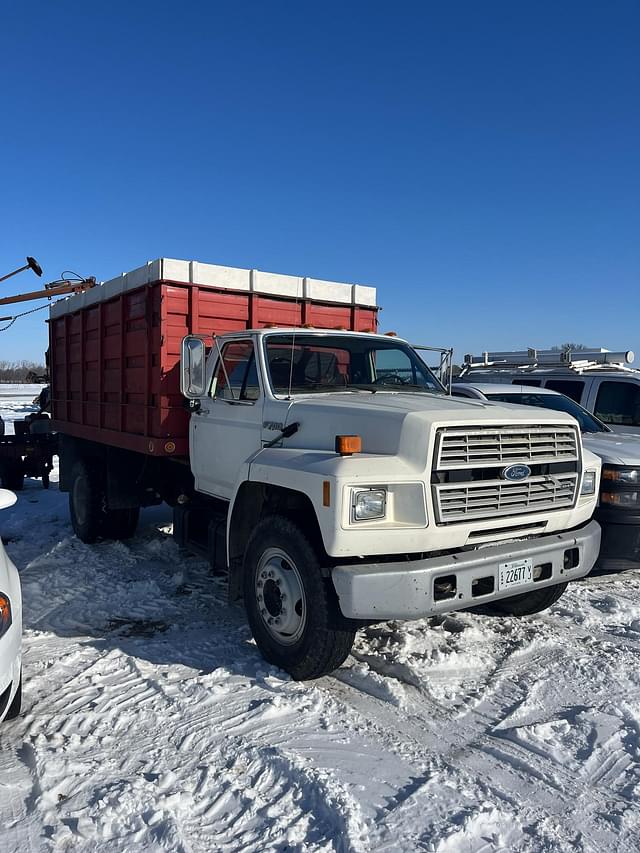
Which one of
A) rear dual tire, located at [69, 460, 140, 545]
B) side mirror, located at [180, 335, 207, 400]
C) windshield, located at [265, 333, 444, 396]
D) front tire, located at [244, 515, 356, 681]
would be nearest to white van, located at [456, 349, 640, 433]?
windshield, located at [265, 333, 444, 396]

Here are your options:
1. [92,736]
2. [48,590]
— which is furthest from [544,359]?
[92,736]

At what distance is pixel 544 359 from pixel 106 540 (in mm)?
7157

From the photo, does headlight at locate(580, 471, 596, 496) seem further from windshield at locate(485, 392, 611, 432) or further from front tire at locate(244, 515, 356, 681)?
windshield at locate(485, 392, 611, 432)

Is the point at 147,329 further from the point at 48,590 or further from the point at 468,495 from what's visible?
the point at 468,495

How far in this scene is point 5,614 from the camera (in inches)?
131

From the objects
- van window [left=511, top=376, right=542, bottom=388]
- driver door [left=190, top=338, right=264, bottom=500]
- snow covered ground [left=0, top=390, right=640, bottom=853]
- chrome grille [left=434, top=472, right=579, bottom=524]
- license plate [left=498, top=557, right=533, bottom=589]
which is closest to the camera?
snow covered ground [left=0, top=390, right=640, bottom=853]

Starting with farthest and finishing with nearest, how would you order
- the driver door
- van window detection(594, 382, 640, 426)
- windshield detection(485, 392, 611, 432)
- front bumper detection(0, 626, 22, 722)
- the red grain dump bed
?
van window detection(594, 382, 640, 426) < windshield detection(485, 392, 611, 432) < the red grain dump bed < the driver door < front bumper detection(0, 626, 22, 722)

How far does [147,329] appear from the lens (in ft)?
19.8

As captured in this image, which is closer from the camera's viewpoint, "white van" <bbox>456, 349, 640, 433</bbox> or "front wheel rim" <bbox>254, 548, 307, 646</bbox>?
"front wheel rim" <bbox>254, 548, 307, 646</bbox>

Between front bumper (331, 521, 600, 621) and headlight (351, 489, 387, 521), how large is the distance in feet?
0.96

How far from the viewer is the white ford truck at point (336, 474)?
3664mm

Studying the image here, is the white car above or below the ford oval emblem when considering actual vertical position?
below

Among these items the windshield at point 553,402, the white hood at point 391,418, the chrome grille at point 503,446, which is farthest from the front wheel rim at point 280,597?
the windshield at point 553,402

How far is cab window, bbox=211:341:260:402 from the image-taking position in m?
5.05
